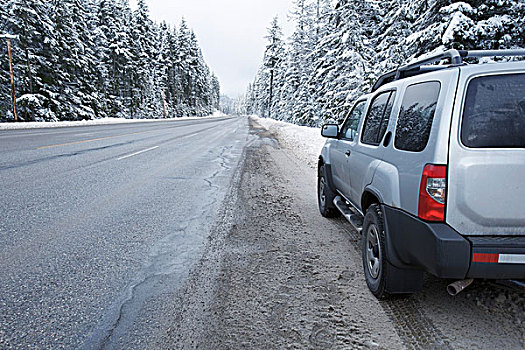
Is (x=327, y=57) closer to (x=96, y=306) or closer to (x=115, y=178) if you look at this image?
(x=115, y=178)

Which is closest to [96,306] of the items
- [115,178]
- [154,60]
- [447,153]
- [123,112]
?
[447,153]

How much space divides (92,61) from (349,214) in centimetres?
4019

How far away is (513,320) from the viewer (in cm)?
242

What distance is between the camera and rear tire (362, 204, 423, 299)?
257cm

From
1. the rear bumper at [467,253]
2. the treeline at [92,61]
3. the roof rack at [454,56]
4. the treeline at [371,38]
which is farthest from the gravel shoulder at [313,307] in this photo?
the treeline at [92,61]

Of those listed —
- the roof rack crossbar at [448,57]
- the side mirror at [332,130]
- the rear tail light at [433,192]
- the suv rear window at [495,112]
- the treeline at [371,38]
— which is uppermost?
the treeline at [371,38]

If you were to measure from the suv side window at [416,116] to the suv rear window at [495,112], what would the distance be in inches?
8.9

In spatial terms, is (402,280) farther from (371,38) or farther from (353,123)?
(371,38)

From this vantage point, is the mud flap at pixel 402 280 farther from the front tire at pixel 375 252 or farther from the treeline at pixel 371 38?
the treeline at pixel 371 38

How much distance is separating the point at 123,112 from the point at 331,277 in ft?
161

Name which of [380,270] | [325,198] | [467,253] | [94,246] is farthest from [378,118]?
[94,246]

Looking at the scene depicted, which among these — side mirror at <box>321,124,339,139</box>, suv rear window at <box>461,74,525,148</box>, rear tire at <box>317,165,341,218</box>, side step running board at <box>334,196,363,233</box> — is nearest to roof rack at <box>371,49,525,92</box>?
suv rear window at <box>461,74,525,148</box>

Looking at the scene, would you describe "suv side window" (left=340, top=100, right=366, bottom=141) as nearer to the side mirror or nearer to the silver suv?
the side mirror

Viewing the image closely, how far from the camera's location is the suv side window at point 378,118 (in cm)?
314
